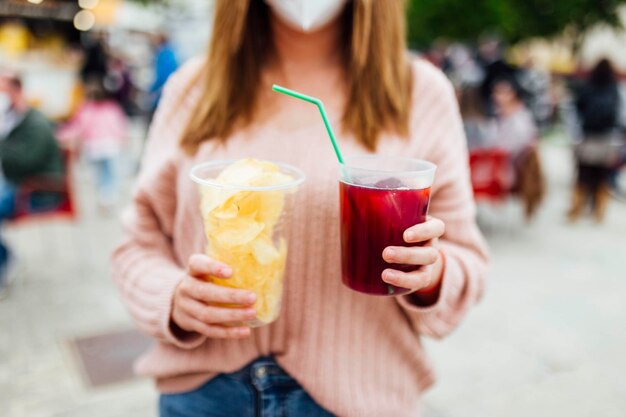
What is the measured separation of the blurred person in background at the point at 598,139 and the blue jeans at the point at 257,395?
7.16 metres

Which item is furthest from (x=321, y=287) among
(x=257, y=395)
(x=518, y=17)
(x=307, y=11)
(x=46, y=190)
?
(x=518, y=17)

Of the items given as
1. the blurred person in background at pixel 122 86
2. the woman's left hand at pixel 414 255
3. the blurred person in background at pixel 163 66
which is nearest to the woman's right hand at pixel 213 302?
the woman's left hand at pixel 414 255

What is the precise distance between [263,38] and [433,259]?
0.83 meters

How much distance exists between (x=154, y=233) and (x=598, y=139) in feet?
24.9

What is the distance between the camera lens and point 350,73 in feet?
4.87

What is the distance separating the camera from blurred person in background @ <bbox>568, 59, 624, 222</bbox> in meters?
7.57

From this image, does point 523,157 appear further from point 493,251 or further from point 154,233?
point 154,233

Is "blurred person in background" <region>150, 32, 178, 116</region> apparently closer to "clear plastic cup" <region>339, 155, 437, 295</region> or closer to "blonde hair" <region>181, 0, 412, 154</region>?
"blonde hair" <region>181, 0, 412, 154</region>

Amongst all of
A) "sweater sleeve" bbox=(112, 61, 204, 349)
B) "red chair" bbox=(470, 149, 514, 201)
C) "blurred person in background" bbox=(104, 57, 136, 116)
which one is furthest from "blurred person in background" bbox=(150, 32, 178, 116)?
"sweater sleeve" bbox=(112, 61, 204, 349)

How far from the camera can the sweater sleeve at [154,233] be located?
1.33m

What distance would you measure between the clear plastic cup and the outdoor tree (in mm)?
11389

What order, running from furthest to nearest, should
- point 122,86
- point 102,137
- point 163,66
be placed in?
point 122,86, point 163,66, point 102,137

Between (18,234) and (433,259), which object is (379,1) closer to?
(433,259)

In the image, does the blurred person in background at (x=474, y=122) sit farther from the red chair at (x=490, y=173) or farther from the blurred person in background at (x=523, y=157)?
the red chair at (x=490, y=173)
